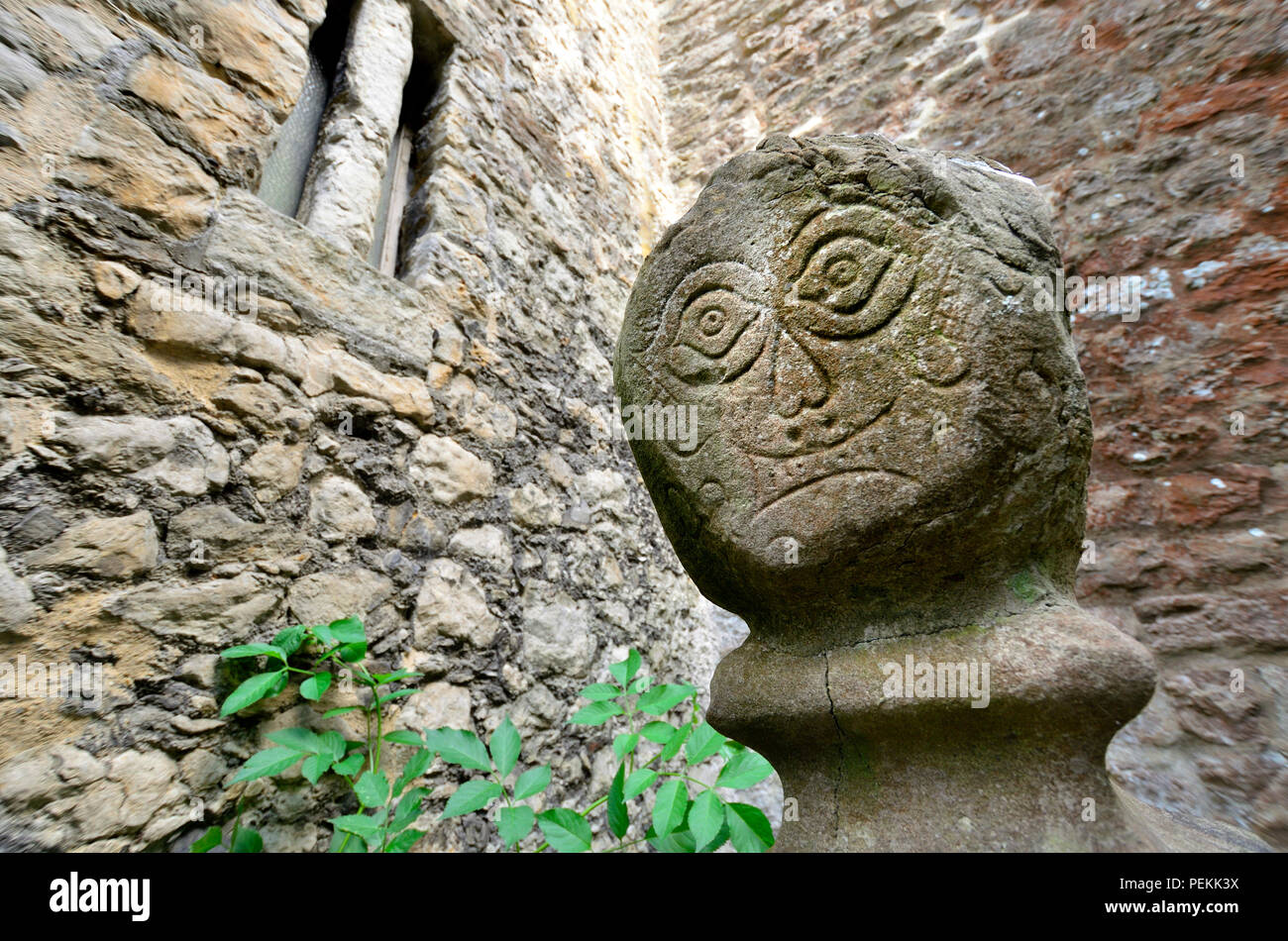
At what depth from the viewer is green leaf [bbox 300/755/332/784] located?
3.63ft

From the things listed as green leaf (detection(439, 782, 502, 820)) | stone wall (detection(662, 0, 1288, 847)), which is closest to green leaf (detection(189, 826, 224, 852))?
green leaf (detection(439, 782, 502, 820))

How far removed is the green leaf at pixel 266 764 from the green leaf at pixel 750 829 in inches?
32.0

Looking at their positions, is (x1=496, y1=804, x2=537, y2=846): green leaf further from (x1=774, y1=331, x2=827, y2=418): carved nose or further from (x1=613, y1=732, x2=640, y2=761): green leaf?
(x1=774, y1=331, x2=827, y2=418): carved nose

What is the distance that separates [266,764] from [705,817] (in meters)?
0.81

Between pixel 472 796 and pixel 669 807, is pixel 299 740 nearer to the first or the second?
pixel 472 796

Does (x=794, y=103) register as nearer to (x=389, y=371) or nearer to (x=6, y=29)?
(x=389, y=371)

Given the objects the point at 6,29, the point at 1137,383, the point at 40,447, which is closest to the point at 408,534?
the point at 40,447

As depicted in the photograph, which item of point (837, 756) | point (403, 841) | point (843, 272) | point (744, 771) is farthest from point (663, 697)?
point (843, 272)

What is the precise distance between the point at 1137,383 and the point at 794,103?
2687 millimetres

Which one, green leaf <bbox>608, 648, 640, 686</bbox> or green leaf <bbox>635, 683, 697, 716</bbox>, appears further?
green leaf <bbox>608, 648, 640, 686</bbox>

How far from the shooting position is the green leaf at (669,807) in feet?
3.09

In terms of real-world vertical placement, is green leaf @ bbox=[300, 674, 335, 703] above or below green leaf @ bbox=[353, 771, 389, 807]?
above

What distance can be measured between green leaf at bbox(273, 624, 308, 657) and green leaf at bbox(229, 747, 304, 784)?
19 cm

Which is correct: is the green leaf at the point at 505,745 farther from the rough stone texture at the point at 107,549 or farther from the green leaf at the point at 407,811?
the rough stone texture at the point at 107,549
